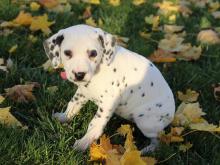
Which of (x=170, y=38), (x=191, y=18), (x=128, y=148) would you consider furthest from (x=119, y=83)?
(x=191, y=18)

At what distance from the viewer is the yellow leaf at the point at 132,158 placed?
2.66 m

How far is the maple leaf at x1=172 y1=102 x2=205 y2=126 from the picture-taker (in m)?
3.54

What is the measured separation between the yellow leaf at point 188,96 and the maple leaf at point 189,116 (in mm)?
332

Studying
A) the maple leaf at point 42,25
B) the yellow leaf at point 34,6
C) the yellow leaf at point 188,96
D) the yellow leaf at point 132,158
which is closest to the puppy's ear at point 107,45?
the yellow leaf at point 132,158

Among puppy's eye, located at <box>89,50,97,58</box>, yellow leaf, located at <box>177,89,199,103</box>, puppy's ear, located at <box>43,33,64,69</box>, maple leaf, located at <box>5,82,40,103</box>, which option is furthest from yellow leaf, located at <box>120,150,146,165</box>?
yellow leaf, located at <box>177,89,199,103</box>

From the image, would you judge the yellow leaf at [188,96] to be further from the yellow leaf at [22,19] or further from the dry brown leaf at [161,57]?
the yellow leaf at [22,19]

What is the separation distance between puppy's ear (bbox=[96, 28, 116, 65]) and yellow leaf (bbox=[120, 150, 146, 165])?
0.69 m

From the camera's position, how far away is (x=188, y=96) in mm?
3980

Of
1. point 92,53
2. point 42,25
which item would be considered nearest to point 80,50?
point 92,53

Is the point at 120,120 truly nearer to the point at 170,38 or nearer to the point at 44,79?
the point at 44,79

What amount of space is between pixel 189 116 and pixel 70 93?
3.02 feet

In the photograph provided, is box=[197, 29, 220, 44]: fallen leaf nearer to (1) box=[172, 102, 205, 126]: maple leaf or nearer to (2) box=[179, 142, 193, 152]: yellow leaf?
(1) box=[172, 102, 205, 126]: maple leaf

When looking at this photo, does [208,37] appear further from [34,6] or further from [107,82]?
[107,82]

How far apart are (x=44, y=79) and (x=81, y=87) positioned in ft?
2.40
